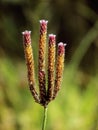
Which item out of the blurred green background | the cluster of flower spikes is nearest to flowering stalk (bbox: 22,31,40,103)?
the cluster of flower spikes

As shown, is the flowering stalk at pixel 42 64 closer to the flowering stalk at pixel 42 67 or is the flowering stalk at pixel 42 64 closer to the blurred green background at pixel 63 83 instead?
the flowering stalk at pixel 42 67

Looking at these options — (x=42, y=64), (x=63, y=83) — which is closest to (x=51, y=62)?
(x=42, y=64)

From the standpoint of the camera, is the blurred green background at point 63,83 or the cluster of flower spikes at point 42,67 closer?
the cluster of flower spikes at point 42,67

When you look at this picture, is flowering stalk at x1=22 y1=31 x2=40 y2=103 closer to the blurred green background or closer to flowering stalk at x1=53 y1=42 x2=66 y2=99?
flowering stalk at x1=53 y1=42 x2=66 y2=99

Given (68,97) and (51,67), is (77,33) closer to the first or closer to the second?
(68,97)

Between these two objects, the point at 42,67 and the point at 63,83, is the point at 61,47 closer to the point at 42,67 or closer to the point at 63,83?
the point at 42,67

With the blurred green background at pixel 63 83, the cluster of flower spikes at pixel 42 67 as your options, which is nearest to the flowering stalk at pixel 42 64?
the cluster of flower spikes at pixel 42 67

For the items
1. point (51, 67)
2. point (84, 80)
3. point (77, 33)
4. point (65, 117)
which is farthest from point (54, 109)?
point (51, 67)

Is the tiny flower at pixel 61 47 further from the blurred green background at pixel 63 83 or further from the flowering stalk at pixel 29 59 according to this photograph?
the blurred green background at pixel 63 83

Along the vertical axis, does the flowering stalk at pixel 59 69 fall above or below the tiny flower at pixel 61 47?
below
